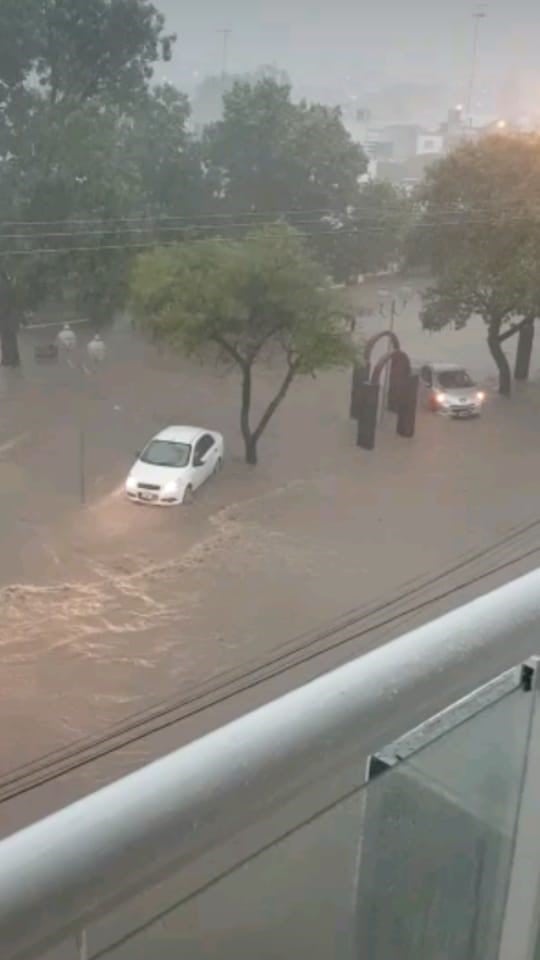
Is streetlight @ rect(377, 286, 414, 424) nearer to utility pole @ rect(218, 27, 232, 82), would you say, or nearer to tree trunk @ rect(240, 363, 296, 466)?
tree trunk @ rect(240, 363, 296, 466)

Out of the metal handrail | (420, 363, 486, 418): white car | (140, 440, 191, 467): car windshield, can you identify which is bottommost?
(140, 440, 191, 467): car windshield

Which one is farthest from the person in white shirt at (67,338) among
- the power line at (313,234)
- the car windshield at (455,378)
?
the car windshield at (455,378)

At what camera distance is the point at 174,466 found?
113 inches

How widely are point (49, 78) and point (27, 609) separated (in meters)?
1.62

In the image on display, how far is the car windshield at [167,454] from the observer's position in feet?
9.38

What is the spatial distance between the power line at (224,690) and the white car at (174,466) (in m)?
0.66

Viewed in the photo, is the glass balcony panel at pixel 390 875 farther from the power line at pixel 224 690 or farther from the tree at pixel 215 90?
the tree at pixel 215 90

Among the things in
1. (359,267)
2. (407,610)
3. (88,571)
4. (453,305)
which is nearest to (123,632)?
(88,571)

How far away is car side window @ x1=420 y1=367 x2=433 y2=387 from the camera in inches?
143

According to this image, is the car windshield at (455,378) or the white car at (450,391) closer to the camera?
the white car at (450,391)

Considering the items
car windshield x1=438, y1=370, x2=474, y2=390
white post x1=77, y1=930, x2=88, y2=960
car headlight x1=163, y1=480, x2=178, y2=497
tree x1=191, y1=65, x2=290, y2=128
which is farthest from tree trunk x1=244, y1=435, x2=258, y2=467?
white post x1=77, y1=930, x2=88, y2=960

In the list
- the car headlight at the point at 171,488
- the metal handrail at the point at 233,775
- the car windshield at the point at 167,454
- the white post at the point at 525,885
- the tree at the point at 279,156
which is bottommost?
the car headlight at the point at 171,488

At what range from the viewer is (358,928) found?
35 centimetres

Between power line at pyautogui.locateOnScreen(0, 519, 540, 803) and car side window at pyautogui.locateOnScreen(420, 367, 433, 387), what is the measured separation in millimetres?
977
